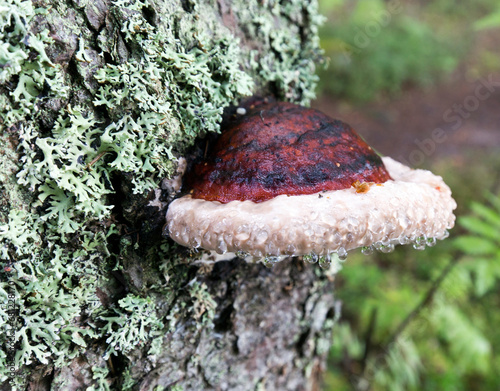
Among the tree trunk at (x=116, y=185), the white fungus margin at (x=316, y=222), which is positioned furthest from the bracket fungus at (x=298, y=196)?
the tree trunk at (x=116, y=185)

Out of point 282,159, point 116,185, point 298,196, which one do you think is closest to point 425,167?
point 282,159

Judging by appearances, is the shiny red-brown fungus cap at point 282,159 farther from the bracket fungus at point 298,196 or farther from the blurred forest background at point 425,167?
the blurred forest background at point 425,167

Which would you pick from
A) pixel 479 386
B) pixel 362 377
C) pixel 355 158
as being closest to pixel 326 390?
pixel 362 377

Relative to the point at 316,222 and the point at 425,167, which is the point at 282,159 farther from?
the point at 425,167

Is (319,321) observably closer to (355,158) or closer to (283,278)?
(283,278)

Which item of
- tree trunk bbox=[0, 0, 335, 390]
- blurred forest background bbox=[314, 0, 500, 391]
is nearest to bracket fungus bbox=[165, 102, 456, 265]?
Answer: tree trunk bbox=[0, 0, 335, 390]
